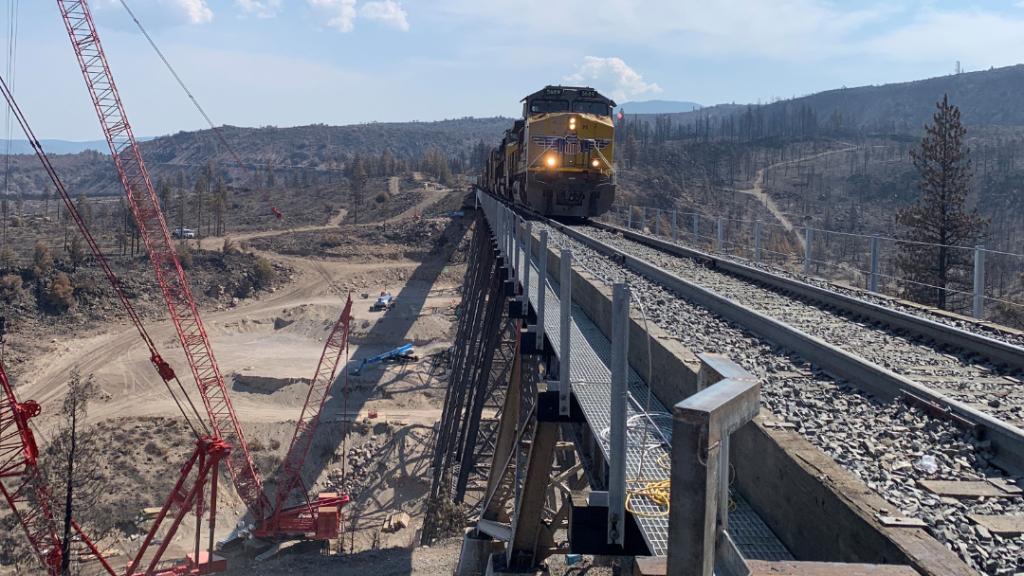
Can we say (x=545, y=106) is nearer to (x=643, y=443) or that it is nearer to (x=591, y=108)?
(x=591, y=108)

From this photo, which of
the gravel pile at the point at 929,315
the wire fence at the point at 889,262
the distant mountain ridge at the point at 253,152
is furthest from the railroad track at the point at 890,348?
the distant mountain ridge at the point at 253,152

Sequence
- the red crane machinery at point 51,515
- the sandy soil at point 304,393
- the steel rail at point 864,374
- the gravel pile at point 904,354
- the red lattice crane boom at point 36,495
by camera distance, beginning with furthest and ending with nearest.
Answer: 1. the sandy soil at point 304,393
2. the red crane machinery at point 51,515
3. the red lattice crane boom at point 36,495
4. the gravel pile at point 904,354
5. the steel rail at point 864,374

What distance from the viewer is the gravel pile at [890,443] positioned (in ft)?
11.3

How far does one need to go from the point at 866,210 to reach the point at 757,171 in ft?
80.0

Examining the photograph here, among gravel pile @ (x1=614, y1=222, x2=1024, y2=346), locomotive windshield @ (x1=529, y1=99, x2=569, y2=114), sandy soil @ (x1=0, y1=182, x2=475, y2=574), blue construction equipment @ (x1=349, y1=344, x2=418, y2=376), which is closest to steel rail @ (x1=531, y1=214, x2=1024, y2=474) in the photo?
gravel pile @ (x1=614, y1=222, x2=1024, y2=346)

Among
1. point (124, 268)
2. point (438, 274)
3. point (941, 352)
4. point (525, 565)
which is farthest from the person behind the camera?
point (438, 274)

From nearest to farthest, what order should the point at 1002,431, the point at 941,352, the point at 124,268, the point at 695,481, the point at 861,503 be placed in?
the point at 695,481
the point at 861,503
the point at 1002,431
the point at 941,352
the point at 124,268

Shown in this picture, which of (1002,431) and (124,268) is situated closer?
(1002,431)

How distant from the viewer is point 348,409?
111ft

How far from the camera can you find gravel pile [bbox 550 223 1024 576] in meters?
3.44

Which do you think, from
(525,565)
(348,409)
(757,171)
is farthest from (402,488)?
→ (757,171)

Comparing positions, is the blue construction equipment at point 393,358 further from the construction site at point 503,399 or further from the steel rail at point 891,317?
the steel rail at point 891,317

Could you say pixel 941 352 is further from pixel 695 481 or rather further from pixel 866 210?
pixel 866 210

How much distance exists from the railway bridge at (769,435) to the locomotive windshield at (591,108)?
44.3 feet
